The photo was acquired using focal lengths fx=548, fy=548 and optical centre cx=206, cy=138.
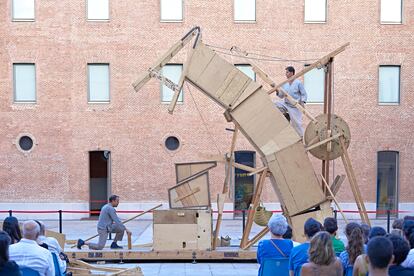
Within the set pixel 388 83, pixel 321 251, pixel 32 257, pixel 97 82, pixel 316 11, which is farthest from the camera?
pixel 388 83

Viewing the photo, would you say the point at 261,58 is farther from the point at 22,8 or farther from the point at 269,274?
the point at 269,274

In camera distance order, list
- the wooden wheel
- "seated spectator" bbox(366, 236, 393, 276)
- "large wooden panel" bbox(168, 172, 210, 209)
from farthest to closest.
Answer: "large wooden panel" bbox(168, 172, 210, 209) → the wooden wheel → "seated spectator" bbox(366, 236, 393, 276)

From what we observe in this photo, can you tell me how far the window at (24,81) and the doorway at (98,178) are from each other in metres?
3.45

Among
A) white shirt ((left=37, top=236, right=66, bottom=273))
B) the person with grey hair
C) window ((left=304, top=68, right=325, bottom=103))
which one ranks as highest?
window ((left=304, top=68, right=325, bottom=103))

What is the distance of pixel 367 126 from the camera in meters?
22.4

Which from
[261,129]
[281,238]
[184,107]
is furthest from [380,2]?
[281,238]

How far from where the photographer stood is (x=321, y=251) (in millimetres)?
4695

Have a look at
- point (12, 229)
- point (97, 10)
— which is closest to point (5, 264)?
point (12, 229)

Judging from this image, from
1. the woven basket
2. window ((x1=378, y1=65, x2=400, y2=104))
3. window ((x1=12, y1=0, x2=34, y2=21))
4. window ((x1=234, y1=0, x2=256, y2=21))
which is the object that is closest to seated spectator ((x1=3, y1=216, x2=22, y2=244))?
the woven basket

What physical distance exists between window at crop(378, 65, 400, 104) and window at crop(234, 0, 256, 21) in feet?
19.0

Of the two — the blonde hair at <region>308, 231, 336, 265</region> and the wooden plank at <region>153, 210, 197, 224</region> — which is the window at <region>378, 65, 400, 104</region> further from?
the blonde hair at <region>308, 231, 336, 265</region>

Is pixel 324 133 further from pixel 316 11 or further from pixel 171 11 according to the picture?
pixel 171 11

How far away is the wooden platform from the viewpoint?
11195 mm

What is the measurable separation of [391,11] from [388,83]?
3026 millimetres
